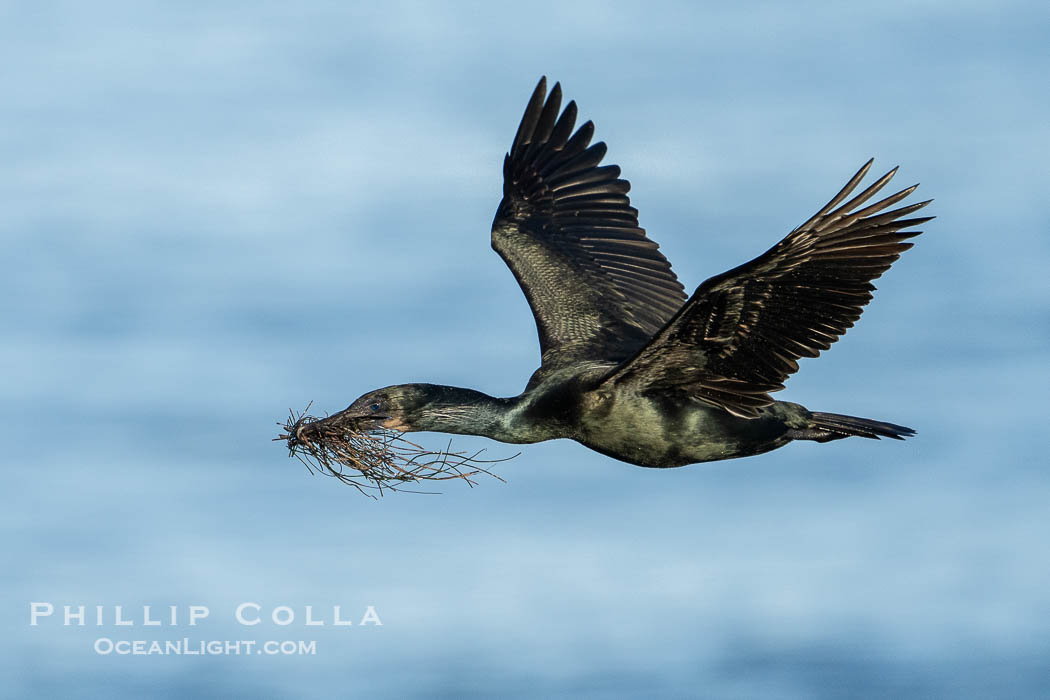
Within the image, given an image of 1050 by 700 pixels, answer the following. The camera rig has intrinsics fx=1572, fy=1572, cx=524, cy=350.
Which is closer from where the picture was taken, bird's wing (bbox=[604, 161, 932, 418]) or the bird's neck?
bird's wing (bbox=[604, 161, 932, 418])

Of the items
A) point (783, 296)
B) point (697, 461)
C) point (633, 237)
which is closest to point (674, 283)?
point (633, 237)

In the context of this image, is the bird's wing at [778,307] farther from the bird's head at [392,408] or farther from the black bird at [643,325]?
the bird's head at [392,408]

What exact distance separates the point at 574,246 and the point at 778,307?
394cm

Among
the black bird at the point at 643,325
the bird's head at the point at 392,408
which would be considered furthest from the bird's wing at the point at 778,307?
the bird's head at the point at 392,408

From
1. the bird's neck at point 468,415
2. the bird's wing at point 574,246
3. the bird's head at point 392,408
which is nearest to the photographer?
the bird's head at point 392,408

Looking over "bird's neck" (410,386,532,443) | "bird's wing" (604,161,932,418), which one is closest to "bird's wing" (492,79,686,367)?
"bird's neck" (410,386,532,443)

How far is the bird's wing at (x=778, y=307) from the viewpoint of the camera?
8.84 metres

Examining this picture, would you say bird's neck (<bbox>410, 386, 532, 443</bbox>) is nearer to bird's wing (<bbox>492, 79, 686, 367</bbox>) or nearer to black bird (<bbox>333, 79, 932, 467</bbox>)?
black bird (<bbox>333, 79, 932, 467</bbox>)

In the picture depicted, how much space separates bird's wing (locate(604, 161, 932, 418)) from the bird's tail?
28.3 inches

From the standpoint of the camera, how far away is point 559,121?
534 inches

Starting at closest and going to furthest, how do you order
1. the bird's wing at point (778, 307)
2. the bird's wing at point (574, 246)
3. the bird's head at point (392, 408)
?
the bird's wing at point (778, 307), the bird's head at point (392, 408), the bird's wing at point (574, 246)

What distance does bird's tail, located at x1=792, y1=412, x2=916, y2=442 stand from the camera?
Answer: 10242 millimetres

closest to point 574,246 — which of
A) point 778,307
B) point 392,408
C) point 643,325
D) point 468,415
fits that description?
point 643,325

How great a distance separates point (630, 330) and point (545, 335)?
0.65m
